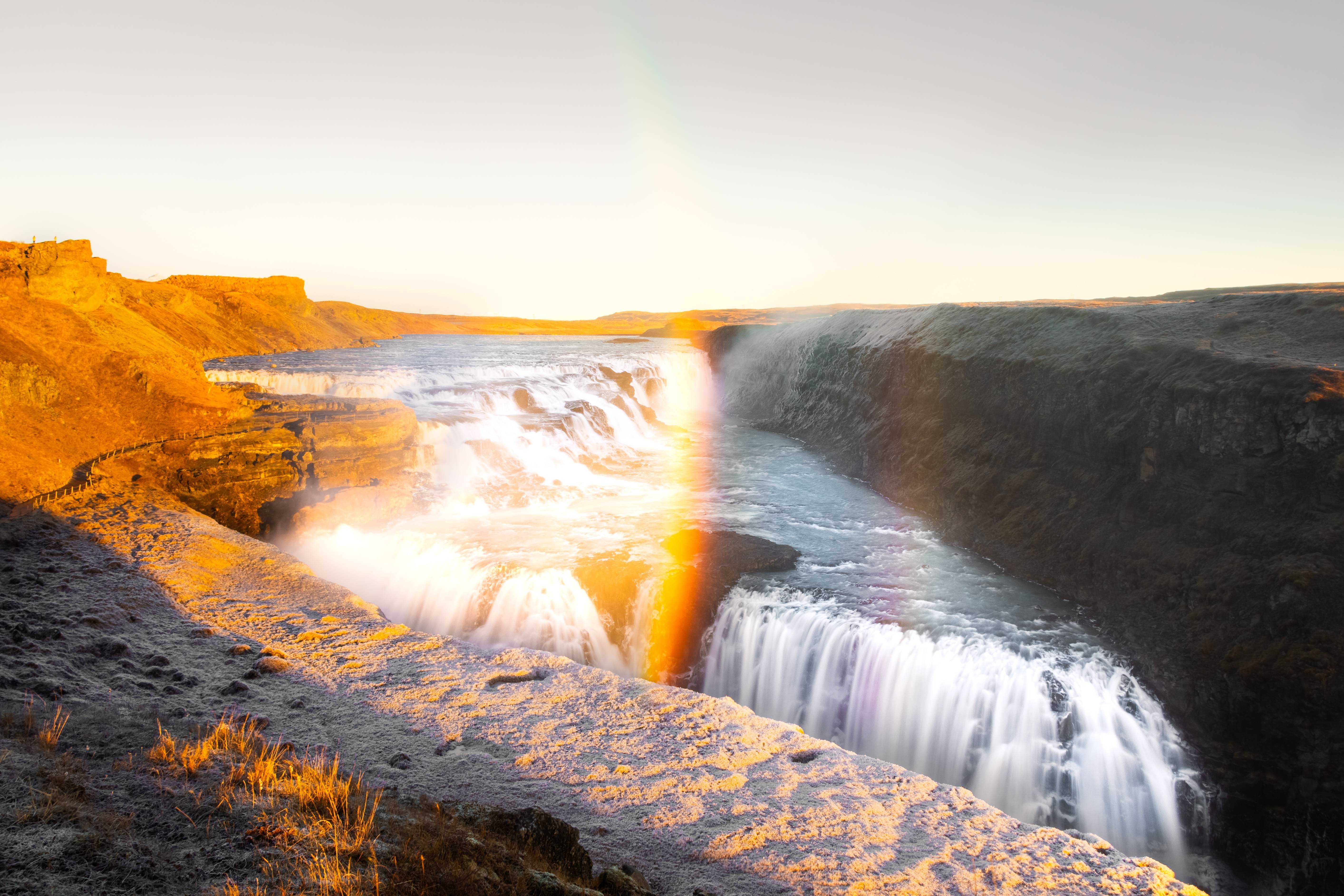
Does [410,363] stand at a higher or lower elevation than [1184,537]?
higher

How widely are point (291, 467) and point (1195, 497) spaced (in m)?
16.7

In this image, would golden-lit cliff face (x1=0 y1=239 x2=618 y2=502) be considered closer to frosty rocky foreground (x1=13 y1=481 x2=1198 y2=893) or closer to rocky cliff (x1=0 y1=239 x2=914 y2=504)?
rocky cliff (x1=0 y1=239 x2=914 y2=504)

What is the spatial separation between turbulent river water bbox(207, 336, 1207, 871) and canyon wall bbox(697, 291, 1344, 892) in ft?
1.77

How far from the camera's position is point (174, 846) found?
312 cm

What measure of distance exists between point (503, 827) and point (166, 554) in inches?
334

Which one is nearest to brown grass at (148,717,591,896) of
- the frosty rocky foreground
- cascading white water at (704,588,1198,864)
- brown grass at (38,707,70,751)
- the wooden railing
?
brown grass at (38,707,70,751)

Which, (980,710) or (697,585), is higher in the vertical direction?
(697,585)

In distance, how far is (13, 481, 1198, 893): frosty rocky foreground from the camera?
13.7ft

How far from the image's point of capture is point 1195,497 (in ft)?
30.1

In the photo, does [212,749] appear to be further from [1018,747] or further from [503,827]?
[1018,747]

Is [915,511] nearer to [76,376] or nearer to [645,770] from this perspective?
[645,770]

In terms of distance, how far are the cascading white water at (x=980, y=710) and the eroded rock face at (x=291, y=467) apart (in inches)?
366

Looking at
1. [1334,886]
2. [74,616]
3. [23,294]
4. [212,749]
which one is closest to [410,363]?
[23,294]

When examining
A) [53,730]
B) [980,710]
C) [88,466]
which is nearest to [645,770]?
[53,730]
